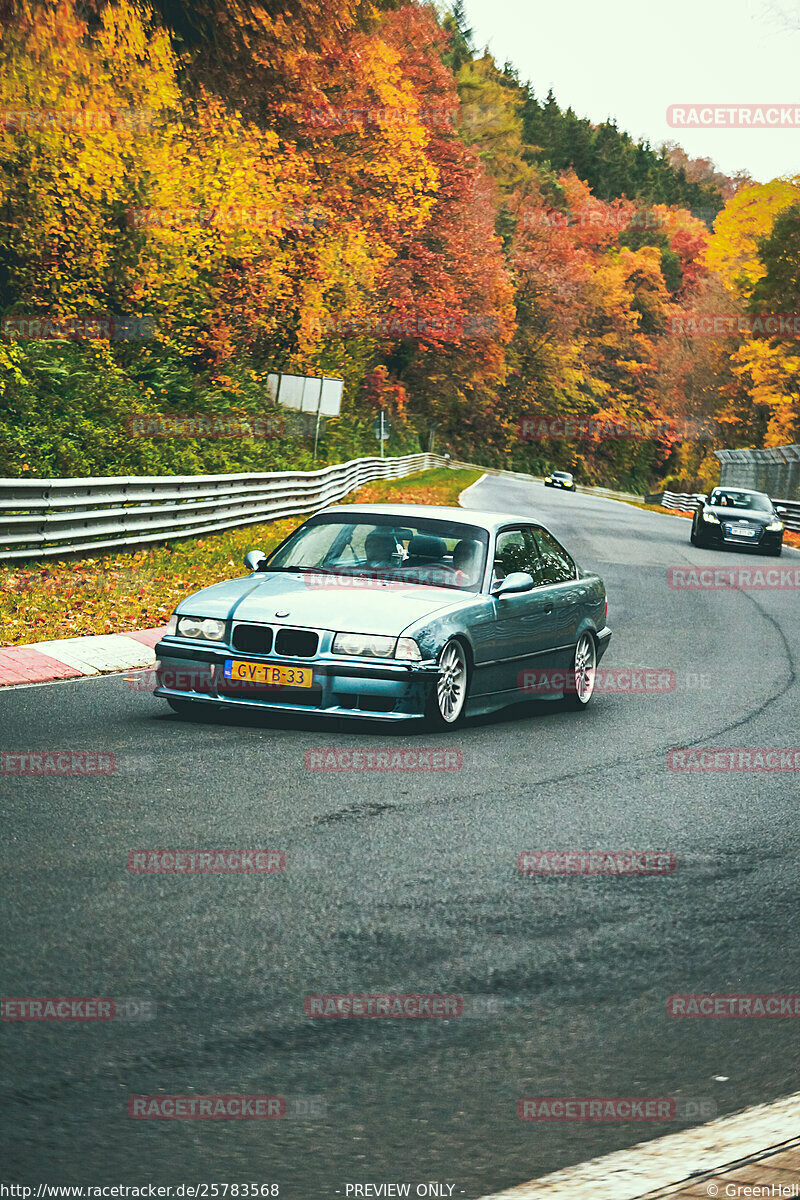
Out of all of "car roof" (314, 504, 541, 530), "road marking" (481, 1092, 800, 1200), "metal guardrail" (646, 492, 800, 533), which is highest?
"car roof" (314, 504, 541, 530)

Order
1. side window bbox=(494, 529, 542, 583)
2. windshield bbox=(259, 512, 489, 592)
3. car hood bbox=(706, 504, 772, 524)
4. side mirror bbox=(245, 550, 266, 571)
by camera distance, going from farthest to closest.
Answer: car hood bbox=(706, 504, 772, 524) < side mirror bbox=(245, 550, 266, 571) < side window bbox=(494, 529, 542, 583) < windshield bbox=(259, 512, 489, 592)

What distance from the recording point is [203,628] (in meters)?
9.19

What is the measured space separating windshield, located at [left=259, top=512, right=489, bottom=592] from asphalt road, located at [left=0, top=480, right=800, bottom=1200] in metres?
1.25

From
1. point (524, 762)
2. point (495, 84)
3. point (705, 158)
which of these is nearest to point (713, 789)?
point (524, 762)

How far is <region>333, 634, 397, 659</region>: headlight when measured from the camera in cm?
888

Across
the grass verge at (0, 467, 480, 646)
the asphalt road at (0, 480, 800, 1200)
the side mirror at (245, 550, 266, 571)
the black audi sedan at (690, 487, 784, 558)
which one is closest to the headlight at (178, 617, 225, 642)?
the asphalt road at (0, 480, 800, 1200)

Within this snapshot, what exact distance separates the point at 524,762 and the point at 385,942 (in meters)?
3.67

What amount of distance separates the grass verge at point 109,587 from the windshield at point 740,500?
1332cm

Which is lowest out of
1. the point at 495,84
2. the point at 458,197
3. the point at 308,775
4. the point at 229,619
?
the point at 308,775

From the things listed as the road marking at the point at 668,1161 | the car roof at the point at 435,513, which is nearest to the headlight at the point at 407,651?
the car roof at the point at 435,513

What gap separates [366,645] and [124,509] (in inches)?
403

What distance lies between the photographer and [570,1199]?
3.16m

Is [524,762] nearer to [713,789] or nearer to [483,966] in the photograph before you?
[713,789]

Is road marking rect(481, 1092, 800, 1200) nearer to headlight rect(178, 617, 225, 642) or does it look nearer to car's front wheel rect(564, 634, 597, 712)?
headlight rect(178, 617, 225, 642)
